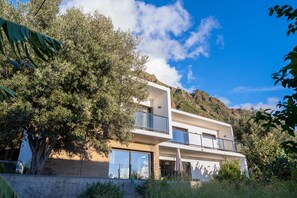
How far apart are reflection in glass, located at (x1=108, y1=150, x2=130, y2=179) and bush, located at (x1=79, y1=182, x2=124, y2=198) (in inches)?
205

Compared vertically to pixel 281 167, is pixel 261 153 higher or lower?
higher

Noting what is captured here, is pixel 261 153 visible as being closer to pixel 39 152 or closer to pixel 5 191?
→ pixel 39 152

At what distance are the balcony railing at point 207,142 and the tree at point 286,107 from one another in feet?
52.8

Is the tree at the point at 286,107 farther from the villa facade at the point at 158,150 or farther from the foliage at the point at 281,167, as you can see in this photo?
the foliage at the point at 281,167

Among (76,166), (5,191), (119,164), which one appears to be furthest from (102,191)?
(5,191)

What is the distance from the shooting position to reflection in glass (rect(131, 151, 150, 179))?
15973mm

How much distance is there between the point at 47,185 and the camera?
8727mm

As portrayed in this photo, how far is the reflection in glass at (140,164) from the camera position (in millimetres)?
15973

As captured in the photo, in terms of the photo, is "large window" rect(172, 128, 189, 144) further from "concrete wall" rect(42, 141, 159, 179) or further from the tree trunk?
the tree trunk

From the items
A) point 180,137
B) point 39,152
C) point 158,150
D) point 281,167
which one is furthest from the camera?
point 281,167

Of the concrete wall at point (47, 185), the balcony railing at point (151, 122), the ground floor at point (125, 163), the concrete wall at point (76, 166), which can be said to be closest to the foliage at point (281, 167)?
the ground floor at point (125, 163)

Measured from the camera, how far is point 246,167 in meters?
25.3

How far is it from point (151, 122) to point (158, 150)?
2.62 m

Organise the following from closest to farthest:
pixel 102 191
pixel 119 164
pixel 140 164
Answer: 1. pixel 102 191
2. pixel 119 164
3. pixel 140 164
